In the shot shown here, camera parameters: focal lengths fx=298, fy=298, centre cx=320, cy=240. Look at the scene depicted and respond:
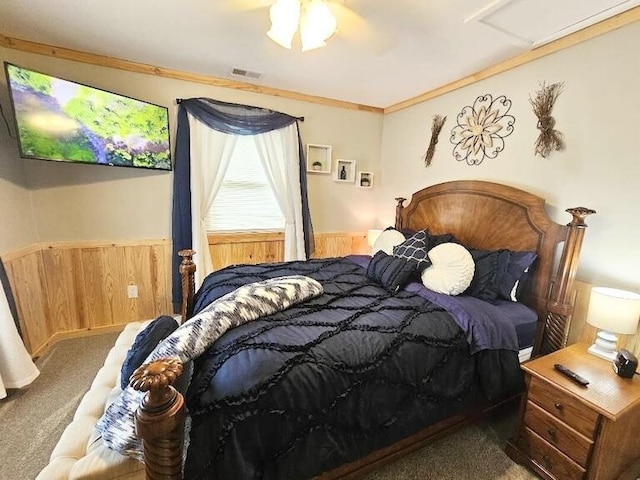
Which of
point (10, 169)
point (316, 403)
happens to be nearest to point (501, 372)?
point (316, 403)

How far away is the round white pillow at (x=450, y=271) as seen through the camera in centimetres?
196

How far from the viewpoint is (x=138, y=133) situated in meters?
2.60

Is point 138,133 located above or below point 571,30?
below

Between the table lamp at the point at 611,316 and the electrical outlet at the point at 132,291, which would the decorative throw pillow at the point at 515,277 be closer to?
the table lamp at the point at 611,316

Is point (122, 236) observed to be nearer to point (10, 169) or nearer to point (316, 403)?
point (10, 169)

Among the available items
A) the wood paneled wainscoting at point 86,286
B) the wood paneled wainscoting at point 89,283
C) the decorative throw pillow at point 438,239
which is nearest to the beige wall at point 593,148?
the decorative throw pillow at point 438,239

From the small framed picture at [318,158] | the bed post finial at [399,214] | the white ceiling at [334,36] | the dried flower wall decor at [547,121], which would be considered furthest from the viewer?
the small framed picture at [318,158]

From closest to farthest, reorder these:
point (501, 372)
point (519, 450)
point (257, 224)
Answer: point (519, 450)
point (501, 372)
point (257, 224)

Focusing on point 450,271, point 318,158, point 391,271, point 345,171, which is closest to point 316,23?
point 391,271

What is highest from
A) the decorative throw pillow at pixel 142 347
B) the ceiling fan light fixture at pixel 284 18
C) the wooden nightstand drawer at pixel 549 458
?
the ceiling fan light fixture at pixel 284 18

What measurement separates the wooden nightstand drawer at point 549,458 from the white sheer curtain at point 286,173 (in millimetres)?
2435

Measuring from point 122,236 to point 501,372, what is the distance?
3.17 m

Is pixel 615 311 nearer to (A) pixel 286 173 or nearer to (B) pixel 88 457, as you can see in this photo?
(B) pixel 88 457

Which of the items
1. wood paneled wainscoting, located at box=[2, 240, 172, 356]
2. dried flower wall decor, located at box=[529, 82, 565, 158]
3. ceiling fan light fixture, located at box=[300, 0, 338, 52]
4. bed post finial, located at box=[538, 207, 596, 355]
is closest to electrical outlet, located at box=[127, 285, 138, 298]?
wood paneled wainscoting, located at box=[2, 240, 172, 356]
